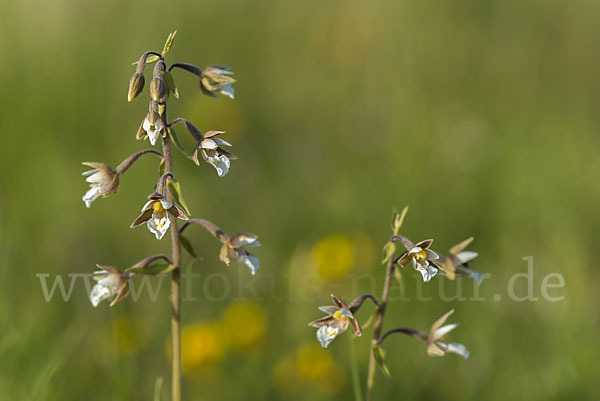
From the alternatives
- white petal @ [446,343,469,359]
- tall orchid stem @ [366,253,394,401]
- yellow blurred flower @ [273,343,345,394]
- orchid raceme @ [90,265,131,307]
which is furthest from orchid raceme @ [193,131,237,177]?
yellow blurred flower @ [273,343,345,394]

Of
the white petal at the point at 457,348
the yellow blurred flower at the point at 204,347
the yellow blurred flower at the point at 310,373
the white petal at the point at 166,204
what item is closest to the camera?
the white petal at the point at 166,204

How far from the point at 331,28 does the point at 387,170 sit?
92.8 inches

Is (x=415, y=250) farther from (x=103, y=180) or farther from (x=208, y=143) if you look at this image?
(x=103, y=180)

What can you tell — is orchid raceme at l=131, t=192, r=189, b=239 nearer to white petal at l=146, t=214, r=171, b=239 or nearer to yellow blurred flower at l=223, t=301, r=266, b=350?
white petal at l=146, t=214, r=171, b=239

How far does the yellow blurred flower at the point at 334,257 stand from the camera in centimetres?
363

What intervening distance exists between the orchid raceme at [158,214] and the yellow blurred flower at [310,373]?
4.29ft

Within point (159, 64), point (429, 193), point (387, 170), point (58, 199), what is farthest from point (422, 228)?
point (159, 64)

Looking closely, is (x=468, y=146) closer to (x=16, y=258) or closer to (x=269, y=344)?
(x=269, y=344)

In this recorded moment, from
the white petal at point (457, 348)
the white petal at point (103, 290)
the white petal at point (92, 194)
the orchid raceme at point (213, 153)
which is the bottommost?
the white petal at point (457, 348)

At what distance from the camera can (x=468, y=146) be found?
5133 mm

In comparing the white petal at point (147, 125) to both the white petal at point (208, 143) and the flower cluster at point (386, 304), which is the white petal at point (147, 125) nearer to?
the white petal at point (208, 143)

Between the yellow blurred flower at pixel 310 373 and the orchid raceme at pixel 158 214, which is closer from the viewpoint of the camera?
the orchid raceme at pixel 158 214

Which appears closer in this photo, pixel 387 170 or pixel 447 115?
pixel 387 170

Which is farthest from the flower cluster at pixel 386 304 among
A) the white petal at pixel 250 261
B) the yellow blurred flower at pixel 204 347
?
the yellow blurred flower at pixel 204 347
